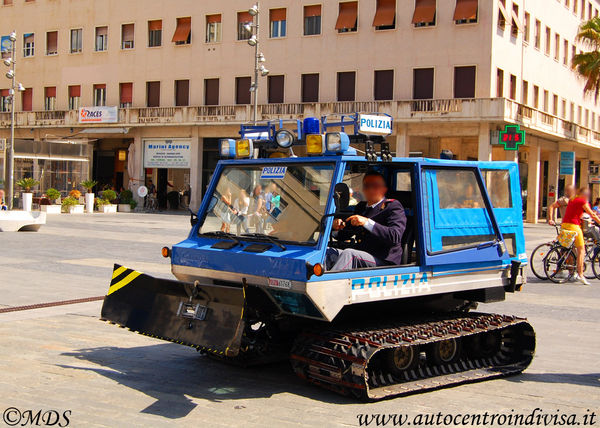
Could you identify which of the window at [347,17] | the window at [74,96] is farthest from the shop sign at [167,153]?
the window at [347,17]

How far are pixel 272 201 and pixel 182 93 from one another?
133ft

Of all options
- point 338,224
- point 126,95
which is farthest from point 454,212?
point 126,95

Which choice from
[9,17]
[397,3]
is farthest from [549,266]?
[9,17]

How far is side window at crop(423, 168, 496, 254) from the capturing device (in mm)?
6645

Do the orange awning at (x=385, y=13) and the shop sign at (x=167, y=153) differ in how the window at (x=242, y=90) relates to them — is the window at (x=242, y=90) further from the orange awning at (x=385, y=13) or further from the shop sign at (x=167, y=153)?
the orange awning at (x=385, y=13)

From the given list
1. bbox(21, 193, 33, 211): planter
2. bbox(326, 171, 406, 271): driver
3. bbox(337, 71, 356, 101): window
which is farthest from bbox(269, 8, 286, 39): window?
bbox(326, 171, 406, 271): driver

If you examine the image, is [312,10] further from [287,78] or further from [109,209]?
[109,209]

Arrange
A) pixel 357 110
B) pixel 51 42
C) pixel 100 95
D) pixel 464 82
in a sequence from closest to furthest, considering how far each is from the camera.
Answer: pixel 464 82 < pixel 357 110 < pixel 100 95 < pixel 51 42

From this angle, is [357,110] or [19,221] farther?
[357,110]

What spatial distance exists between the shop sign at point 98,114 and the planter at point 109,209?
844cm

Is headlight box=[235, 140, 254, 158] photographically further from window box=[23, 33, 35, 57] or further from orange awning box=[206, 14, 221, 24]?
window box=[23, 33, 35, 57]

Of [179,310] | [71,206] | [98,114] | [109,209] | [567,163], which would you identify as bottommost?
[179,310]

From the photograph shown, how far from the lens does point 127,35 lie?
1891 inches

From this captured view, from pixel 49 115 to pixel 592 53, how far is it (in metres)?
34.8
